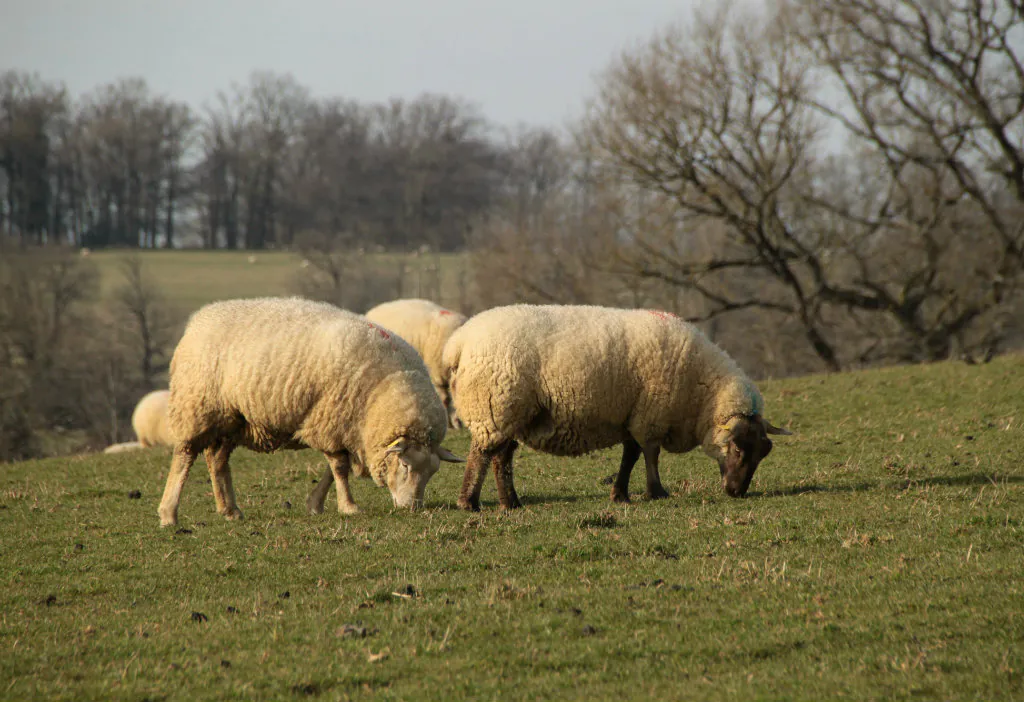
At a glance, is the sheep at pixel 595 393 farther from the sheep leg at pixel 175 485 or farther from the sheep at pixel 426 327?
the sheep at pixel 426 327

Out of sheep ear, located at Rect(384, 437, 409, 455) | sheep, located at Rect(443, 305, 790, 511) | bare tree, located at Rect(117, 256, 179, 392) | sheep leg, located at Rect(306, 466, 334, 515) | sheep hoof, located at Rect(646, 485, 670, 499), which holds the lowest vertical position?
bare tree, located at Rect(117, 256, 179, 392)

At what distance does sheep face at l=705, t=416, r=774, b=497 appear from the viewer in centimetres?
1078

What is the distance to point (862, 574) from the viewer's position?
7.39m

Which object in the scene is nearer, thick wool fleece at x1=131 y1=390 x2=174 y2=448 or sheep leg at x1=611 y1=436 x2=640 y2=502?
sheep leg at x1=611 y1=436 x2=640 y2=502

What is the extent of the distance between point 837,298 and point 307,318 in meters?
24.7

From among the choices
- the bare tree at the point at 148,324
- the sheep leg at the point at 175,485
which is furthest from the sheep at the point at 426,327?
the bare tree at the point at 148,324

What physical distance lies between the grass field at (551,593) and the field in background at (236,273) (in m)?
46.0

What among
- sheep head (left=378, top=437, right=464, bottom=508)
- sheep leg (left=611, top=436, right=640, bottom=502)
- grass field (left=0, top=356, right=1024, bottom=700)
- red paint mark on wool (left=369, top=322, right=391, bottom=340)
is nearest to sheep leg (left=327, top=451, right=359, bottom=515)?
grass field (left=0, top=356, right=1024, bottom=700)

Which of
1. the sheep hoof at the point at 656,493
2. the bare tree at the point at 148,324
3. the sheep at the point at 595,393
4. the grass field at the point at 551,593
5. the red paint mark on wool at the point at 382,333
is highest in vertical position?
the red paint mark on wool at the point at 382,333

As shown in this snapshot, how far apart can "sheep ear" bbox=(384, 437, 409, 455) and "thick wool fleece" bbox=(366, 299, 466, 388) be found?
351 inches

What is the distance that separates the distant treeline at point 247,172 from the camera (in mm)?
76250

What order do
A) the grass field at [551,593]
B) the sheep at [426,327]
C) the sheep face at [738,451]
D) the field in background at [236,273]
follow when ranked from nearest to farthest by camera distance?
the grass field at [551,593]
the sheep face at [738,451]
the sheep at [426,327]
the field in background at [236,273]

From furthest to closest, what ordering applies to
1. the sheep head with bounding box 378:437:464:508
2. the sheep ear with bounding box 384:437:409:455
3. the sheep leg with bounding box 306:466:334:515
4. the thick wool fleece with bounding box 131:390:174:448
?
the thick wool fleece with bounding box 131:390:174:448
the sheep leg with bounding box 306:466:334:515
the sheep head with bounding box 378:437:464:508
the sheep ear with bounding box 384:437:409:455

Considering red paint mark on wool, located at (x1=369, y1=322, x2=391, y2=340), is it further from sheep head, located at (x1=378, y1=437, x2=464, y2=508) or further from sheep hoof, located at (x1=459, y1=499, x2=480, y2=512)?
sheep hoof, located at (x1=459, y1=499, x2=480, y2=512)
